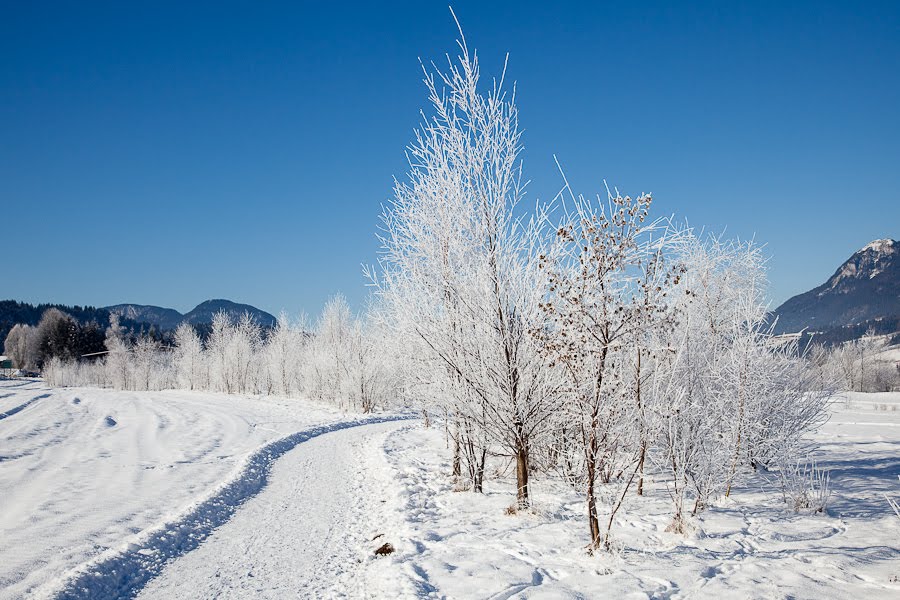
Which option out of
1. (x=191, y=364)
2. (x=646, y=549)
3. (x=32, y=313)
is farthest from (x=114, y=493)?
(x=32, y=313)

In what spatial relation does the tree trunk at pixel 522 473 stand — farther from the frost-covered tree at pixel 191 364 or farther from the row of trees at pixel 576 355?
the frost-covered tree at pixel 191 364

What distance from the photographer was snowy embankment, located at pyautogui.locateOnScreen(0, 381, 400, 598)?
619 centimetres

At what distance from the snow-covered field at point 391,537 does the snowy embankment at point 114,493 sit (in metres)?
0.04

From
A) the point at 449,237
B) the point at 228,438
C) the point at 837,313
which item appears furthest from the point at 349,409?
the point at 837,313

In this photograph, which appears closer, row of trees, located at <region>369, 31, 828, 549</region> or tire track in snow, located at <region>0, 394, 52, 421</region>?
row of trees, located at <region>369, 31, 828, 549</region>

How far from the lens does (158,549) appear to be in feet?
23.1

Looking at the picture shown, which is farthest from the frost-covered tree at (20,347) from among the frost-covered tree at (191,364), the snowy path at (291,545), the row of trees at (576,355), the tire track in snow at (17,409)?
the row of trees at (576,355)

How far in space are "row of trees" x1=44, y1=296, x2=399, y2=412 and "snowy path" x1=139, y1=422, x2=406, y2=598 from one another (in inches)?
761

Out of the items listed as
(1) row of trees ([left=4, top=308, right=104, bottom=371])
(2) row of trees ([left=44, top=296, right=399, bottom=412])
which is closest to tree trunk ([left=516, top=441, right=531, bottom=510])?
(2) row of trees ([left=44, top=296, right=399, bottom=412])

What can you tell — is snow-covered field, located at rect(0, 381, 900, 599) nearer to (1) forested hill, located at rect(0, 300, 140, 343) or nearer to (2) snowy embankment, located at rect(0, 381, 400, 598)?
(2) snowy embankment, located at rect(0, 381, 400, 598)

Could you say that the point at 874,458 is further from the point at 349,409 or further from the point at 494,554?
the point at 349,409

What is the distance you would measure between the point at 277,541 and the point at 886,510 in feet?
30.7

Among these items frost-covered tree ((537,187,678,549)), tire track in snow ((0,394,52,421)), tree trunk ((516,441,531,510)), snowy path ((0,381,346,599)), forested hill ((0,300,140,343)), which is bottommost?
snowy path ((0,381,346,599))

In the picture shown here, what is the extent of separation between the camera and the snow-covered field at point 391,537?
5.17 m
